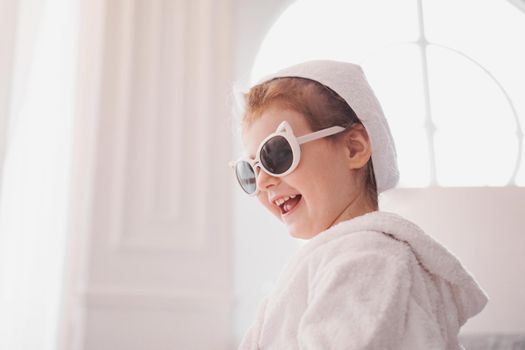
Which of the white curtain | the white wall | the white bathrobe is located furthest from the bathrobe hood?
the white curtain

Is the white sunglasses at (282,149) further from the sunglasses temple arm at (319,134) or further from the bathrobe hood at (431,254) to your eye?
the bathrobe hood at (431,254)

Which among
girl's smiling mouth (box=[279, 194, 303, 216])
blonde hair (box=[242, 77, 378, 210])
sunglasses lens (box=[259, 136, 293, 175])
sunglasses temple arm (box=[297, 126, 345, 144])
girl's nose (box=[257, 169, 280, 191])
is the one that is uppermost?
blonde hair (box=[242, 77, 378, 210])

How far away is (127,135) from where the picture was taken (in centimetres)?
157

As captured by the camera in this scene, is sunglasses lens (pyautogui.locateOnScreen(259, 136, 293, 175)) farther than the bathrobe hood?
Yes

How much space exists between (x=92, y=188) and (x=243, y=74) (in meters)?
0.61

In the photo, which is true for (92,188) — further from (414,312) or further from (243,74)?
(414,312)

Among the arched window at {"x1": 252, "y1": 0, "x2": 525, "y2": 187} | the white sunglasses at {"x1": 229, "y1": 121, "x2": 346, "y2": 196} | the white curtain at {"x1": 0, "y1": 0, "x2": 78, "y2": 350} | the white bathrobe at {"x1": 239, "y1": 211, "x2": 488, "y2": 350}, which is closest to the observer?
the white bathrobe at {"x1": 239, "y1": 211, "x2": 488, "y2": 350}

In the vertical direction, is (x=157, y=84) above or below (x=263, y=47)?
below

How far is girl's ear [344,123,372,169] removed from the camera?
1.01 meters

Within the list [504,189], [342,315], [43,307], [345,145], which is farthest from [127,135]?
[504,189]

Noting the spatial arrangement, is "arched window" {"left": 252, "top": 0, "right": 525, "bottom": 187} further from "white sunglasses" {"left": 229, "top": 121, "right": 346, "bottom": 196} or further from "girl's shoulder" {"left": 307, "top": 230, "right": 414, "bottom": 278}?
"girl's shoulder" {"left": 307, "top": 230, "right": 414, "bottom": 278}

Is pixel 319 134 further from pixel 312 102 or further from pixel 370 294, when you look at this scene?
pixel 370 294

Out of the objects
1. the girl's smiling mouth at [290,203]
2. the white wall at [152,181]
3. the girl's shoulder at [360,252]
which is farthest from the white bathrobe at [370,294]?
the white wall at [152,181]

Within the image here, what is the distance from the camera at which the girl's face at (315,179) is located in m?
0.98
